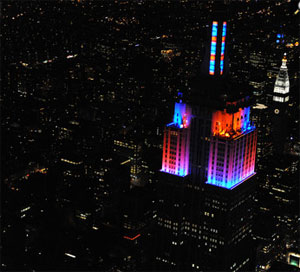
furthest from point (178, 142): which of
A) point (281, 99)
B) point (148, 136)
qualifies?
point (281, 99)

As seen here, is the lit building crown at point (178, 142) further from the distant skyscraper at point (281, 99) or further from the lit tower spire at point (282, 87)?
the lit tower spire at point (282, 87)

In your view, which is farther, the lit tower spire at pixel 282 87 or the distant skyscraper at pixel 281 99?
the lit tower spire at pixel 282 87

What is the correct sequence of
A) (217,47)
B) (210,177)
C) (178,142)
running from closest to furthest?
(217,47)
(210,177)
(178,142)

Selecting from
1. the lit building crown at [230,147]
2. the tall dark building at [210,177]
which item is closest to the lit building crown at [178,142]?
the tall dark building at [210,177]

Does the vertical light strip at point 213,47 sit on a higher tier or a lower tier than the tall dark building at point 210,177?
higher

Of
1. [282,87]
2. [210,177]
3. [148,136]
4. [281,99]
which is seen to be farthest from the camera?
[282,87]

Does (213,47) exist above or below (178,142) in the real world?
above

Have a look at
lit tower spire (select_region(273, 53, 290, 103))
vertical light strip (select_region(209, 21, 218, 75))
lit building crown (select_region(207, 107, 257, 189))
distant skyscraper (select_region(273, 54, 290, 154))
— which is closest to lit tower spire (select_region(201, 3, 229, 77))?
vertical light strip (select_region(209, 21, 218, 75))

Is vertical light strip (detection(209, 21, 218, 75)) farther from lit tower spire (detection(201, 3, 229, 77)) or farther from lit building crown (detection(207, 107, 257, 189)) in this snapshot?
lit building crown (detection(207, 107, 257, 189))

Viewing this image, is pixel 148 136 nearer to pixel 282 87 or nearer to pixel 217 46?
pixel 282 87
